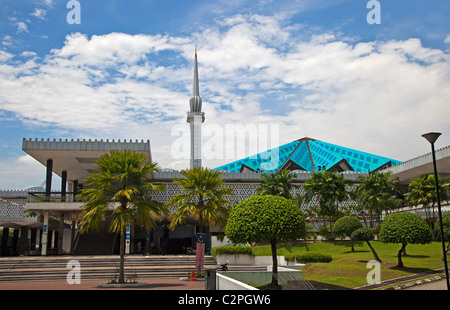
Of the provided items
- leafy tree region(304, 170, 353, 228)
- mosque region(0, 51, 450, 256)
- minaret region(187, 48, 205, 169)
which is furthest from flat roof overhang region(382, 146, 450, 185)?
minaret region(187, 48, 205, 169)

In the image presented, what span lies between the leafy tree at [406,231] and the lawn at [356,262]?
148 centimetres

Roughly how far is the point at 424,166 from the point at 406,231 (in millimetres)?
25407

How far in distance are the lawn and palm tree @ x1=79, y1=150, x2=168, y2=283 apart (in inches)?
335

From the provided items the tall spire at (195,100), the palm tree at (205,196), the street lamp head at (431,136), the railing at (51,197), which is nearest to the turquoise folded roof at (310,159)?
the tall spire at (195,100)

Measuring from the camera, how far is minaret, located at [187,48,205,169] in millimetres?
60156

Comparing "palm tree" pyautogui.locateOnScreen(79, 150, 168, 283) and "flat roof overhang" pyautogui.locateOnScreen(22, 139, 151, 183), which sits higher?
"flat roof overhang" pyautogui.locateOnScreen(22, 139, 151, 183)

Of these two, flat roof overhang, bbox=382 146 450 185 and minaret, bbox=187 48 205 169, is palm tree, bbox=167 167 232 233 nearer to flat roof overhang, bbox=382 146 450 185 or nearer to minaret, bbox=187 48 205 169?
flat roof overhang, bbox=382 146 450 185

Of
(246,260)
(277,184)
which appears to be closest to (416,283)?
(246,260)

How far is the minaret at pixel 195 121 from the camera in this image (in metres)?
60.2

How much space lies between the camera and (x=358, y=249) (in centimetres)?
3509

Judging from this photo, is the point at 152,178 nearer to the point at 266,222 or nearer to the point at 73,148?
the point at 73,148

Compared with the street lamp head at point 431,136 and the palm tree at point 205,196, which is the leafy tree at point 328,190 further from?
the street lamp head at point 431,136

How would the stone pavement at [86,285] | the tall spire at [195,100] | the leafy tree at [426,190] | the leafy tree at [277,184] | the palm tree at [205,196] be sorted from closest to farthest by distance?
the stone pavement at [86,285]
the palm tree at [205,196]
the leafy tree at [426,190]
the leafy tree at [277,184]
the tall spire at [195,100]
